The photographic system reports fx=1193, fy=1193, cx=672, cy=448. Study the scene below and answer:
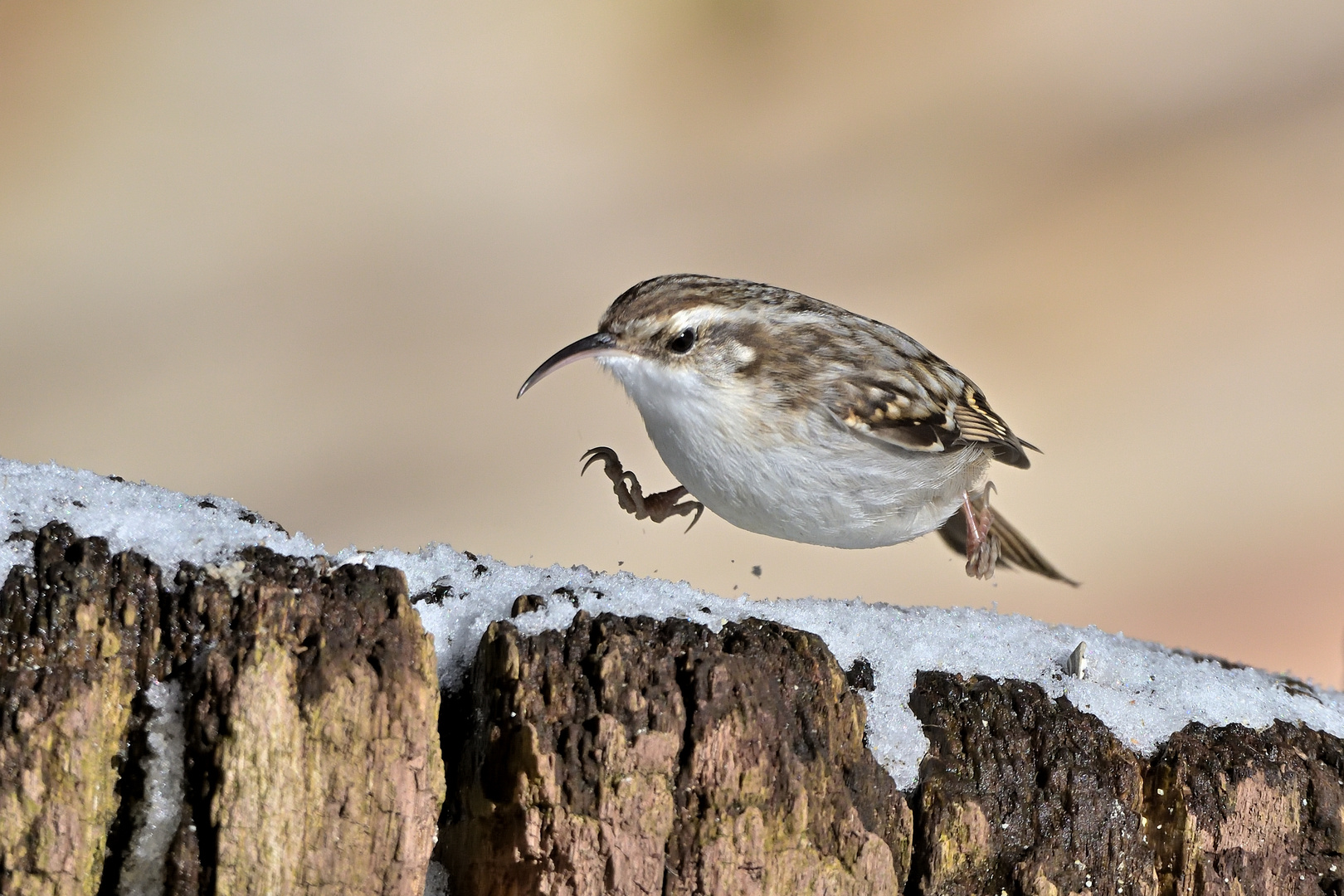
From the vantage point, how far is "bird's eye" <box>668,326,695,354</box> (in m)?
2.83

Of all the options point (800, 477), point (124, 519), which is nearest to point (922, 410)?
point (800, 477)

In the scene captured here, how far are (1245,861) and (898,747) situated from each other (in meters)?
0.69

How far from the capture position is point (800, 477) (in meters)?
2.91

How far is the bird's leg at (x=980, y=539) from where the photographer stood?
3.51 metres

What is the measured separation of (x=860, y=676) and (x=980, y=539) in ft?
4.87

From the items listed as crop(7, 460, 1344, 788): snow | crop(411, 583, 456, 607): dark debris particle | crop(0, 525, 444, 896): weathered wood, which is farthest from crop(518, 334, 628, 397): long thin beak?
crop(0, 525, 444, 896): weathered wood

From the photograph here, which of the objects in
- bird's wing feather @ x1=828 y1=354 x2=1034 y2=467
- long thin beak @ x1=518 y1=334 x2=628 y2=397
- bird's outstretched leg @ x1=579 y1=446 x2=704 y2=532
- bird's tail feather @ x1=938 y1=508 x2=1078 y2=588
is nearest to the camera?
long thin beak @ x1=518 y1=334 x2=628 y2=397

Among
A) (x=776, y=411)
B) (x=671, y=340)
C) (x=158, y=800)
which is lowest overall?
(x=158, y=800)

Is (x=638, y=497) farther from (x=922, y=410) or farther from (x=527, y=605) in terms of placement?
(x=527, y=605)

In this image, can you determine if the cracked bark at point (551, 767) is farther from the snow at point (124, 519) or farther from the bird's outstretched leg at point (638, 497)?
the bird's outstretched leg at point (638, 497)

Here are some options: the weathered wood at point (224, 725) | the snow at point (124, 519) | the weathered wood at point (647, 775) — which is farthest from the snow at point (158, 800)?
the weathered wood at point (647, 775)

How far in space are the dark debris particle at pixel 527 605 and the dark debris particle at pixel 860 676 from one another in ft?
1.87

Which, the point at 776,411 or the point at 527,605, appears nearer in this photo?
the point at 527,605

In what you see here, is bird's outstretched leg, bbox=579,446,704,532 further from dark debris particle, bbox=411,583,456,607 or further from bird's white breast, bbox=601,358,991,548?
dark debris particle, bbox=411,583,456,607
